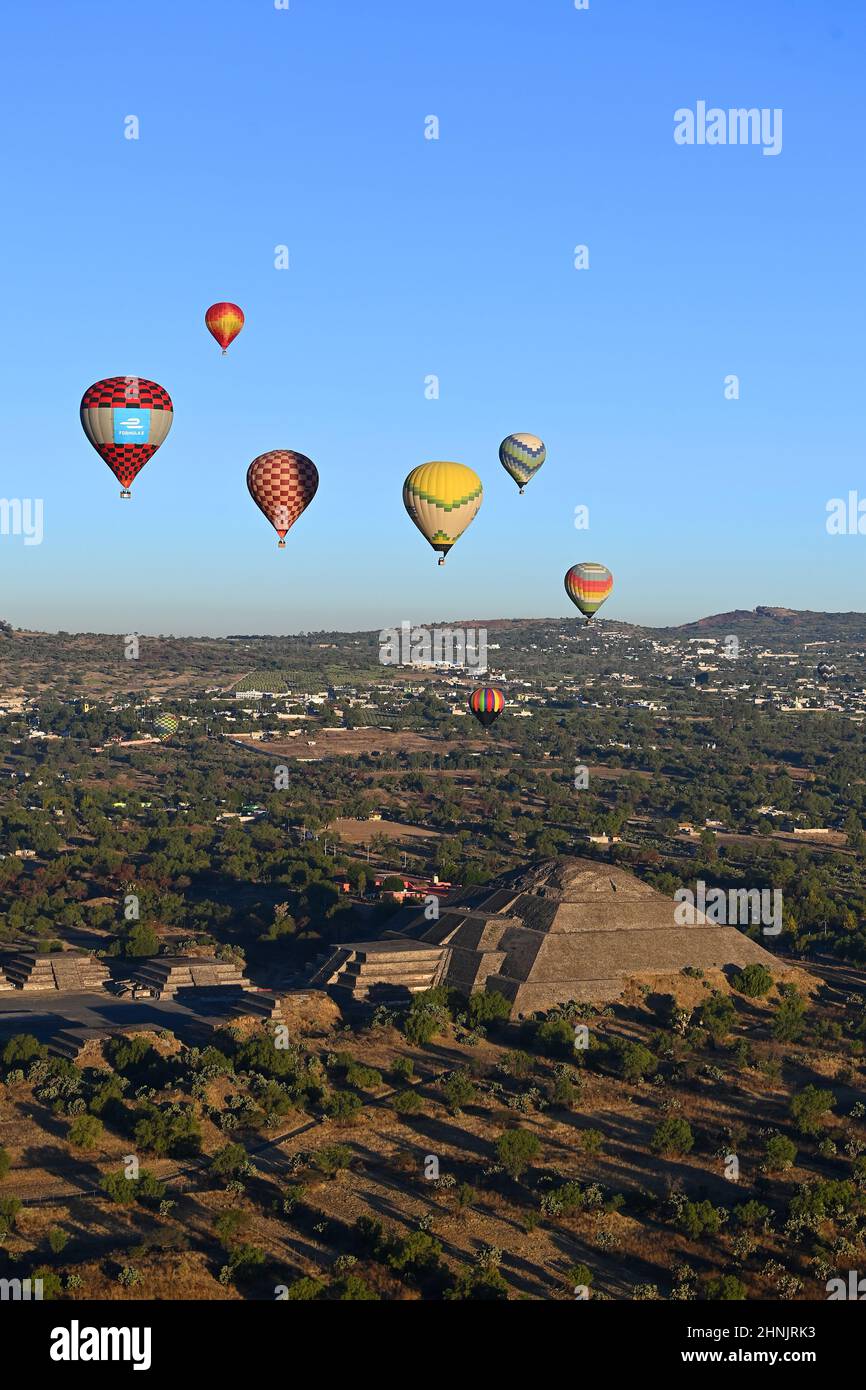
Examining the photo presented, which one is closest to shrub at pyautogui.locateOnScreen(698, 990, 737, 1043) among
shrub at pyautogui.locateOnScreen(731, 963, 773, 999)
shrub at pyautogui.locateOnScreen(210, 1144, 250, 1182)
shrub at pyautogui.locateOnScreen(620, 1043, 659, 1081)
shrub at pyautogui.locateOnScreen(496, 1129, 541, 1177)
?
shrub at pyautogui.locateOnScreen(731, 963, 773, 999)

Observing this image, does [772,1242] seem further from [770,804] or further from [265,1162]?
[770,804]

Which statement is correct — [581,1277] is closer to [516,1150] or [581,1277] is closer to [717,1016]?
[516,1150]

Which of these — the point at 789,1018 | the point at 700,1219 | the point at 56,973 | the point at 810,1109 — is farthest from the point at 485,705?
the point at 700,1219

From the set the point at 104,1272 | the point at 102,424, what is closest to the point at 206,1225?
the point at 104,1272

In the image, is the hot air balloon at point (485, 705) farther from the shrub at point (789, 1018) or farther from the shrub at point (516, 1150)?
the shrub at point (516, 1150)

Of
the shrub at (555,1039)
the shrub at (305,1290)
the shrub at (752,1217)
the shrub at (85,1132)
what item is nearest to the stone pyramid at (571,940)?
the shrub at (555,1039)
